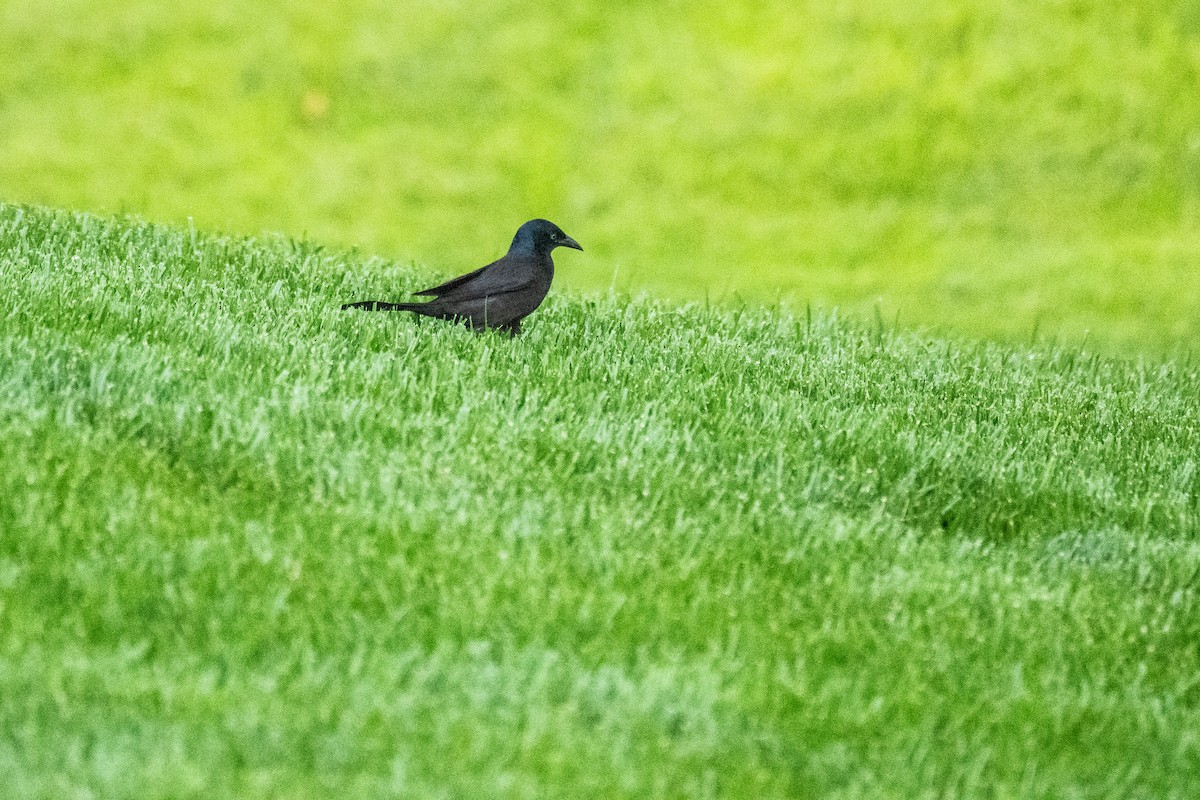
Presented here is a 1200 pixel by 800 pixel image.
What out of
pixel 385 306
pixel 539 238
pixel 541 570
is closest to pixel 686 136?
pixel 539 238

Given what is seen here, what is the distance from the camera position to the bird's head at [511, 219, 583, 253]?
29.0ft

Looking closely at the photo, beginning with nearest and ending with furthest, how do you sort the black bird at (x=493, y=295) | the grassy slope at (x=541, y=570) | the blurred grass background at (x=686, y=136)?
1. the grassy slope at (x=541, y=570)
2. the black bird at (x=493, y=295)
3. the blurred grass background at (x=686, y=136)

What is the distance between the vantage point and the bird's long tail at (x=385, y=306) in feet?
27.3

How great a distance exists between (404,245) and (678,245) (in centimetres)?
411

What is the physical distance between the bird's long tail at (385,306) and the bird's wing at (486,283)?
0.31 feet

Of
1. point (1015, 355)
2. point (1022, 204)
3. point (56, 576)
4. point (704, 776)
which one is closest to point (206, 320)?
point (56, 576)

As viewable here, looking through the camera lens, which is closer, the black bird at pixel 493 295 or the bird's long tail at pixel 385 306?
the bird's long tail at pixel 385 306

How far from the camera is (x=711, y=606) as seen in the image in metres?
5.43

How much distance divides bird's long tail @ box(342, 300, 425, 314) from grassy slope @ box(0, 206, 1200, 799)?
0.12 meters

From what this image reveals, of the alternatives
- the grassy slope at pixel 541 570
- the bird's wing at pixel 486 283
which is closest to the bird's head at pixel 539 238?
the bird's wing at pixel 486 283

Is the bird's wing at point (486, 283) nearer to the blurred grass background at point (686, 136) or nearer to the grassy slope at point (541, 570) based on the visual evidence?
the grassy slope at point (541, 570)

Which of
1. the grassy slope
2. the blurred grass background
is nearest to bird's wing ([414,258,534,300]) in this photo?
the grassy slope

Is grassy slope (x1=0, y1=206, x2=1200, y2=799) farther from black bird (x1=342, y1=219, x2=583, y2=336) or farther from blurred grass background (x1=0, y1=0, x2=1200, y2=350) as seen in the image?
blurred grass background (x1=0, y1=0, x2=1200, y2=350)

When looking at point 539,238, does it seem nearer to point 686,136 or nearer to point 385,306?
point 385,306
